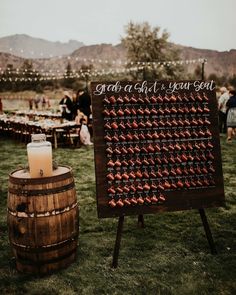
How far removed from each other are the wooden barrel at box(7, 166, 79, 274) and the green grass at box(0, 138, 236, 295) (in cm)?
22

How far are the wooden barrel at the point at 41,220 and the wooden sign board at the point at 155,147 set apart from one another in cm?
37

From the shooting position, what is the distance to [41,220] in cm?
334

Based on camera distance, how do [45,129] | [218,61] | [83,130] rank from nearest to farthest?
1. [45,129]
2. [83,130]
3. [218,61]

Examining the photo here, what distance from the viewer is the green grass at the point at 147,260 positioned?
3.32m

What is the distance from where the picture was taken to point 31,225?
335 cm

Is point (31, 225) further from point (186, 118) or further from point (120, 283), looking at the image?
point (186, 118)

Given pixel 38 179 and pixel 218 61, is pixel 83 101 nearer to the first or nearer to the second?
pixel 38 179

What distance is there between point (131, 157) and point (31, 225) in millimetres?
1235

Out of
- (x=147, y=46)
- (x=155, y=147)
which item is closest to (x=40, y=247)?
(x=155, y=147)

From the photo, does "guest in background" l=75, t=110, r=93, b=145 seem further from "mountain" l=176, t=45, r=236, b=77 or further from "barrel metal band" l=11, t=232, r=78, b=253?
"mountain" l=176, t=45, r=236, b=77

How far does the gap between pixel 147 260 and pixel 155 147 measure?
1323 millimetres

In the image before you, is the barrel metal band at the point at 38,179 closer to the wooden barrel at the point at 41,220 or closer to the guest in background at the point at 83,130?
the wooden barrel at the point at 41,220

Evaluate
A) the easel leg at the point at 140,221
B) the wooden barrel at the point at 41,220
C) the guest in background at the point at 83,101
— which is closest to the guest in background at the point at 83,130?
the guest in background at the point at 83,101

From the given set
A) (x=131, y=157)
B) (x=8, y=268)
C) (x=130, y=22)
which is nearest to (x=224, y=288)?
(x=131, y=157)
